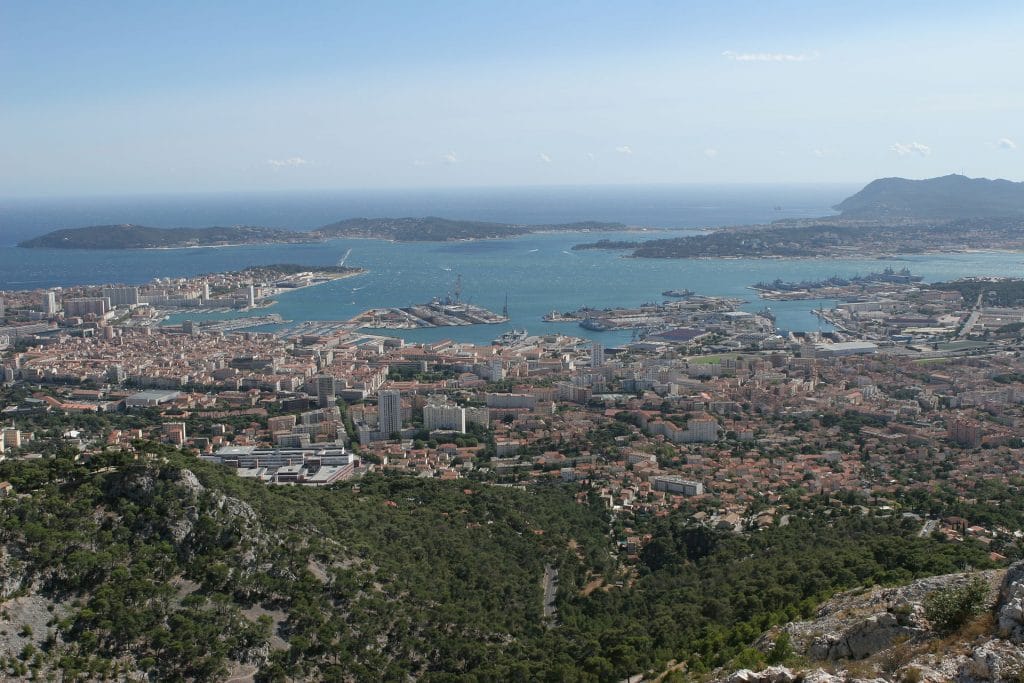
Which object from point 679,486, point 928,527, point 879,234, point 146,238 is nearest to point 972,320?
point 679,486

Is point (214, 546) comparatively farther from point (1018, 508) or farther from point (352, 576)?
point (1018, 508)

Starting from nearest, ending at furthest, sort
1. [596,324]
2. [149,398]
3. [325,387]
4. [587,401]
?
[149,398] → [587,401] → [325,387] → [596,324]

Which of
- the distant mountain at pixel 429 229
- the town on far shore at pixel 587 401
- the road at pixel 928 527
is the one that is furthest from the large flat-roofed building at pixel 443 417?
the distant mountain at pixel 429 229

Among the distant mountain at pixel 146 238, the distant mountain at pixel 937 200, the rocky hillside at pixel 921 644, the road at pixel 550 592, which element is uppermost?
the distant mountain at pixel 937 200

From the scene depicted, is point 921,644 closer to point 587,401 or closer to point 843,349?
point 587,401

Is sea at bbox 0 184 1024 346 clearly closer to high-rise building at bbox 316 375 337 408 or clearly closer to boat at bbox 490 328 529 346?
boat at bbox 490 328 529 346

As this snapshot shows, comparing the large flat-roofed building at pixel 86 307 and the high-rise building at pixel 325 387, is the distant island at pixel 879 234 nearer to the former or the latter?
the large flat-roofed building at pixel 86 307

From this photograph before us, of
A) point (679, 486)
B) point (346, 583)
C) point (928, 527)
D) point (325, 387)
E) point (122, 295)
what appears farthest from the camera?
point (122, 295)
